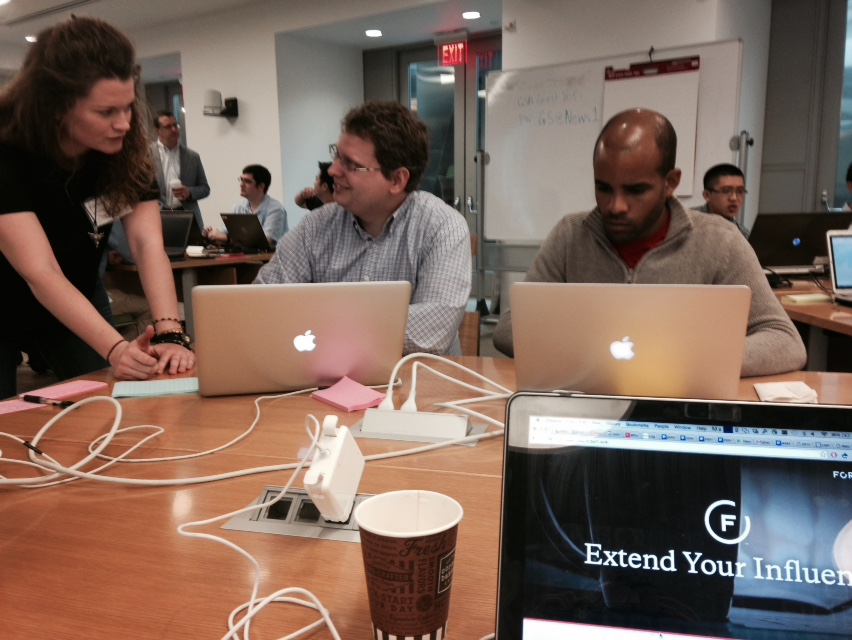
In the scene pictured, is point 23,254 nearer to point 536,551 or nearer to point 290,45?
point 536,551

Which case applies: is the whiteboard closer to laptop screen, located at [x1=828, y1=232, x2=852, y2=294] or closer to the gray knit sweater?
laptop screen, located at [x1=828, y1=232, x2=852, y2=294]

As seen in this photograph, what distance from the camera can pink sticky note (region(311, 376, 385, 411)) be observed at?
47.7 inches

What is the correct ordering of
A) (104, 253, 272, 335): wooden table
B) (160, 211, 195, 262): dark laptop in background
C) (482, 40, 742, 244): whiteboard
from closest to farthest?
(104, 253, 272, 335): wooden table < (482, 40, 742, 244): whiteboard < (160, 211, 195, 262): dark laptop in background

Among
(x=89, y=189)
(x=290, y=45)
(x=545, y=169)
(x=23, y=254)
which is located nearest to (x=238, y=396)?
(x=23, y=254)

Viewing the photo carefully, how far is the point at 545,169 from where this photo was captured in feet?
15.2

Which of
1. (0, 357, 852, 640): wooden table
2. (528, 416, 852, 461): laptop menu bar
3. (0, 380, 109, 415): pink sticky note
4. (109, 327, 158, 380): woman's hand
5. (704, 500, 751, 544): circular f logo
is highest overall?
(528, 416, 852, 461): laptop menu bar

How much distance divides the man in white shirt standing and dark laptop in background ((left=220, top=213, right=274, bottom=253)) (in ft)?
3.93

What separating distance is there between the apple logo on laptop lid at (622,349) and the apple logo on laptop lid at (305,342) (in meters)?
0.56

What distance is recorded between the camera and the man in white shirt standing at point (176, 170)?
212 inches

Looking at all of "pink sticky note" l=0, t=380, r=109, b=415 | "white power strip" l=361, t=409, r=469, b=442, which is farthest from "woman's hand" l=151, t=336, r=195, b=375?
"white power strip" l=361, t=409, r=469, b=442

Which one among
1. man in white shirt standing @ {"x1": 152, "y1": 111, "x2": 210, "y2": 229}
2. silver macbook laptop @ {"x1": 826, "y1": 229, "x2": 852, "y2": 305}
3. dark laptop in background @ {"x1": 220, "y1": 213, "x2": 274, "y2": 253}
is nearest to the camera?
silver macbook laptop @ {"x1": 826, "y1": 229, "x2": 852, "y2": 305}

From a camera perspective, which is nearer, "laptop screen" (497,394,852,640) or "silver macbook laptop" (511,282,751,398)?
"laptop screen" (497,394,852,640)

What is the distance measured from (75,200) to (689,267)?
1.57m

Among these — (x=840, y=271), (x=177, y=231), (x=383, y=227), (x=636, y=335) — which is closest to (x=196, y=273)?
(x=177, y=231)
